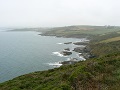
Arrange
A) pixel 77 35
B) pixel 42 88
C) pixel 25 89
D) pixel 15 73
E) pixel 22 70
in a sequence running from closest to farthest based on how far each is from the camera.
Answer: pixel 42 88 < pixel 25 89 < pixel 15 73 < pixel 22 70 < pixel 77 35

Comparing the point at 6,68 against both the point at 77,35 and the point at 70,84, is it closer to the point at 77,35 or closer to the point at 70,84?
the point at 70,84

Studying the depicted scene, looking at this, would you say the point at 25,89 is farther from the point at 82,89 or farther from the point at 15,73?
the point at 15,73

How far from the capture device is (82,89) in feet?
44.1

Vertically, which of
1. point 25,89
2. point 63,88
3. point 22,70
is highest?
point 63,88

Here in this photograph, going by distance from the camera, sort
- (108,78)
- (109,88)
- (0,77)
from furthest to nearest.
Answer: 1. (0,77)
2. (108,78)
3. (109,88)

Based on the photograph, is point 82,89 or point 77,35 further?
point 77,35

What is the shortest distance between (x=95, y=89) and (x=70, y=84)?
368 cm

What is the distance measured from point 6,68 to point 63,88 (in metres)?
49.9

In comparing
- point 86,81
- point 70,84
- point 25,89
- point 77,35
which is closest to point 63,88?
point 70,84

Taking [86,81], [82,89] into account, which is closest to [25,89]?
[86,81]

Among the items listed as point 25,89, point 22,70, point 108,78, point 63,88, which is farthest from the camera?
point 22,70

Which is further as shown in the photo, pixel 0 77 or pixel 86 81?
pixel 0 77

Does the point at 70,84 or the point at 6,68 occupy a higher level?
the point at 70,84

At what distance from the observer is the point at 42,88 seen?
18.0m
